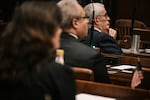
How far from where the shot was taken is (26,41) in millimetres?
1640

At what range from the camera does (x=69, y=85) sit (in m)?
1.95

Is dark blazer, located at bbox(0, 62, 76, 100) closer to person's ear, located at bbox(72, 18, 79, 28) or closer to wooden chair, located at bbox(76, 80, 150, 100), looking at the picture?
wooden chair, located at bbox(76, 80, 150, 100)

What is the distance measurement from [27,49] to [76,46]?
4.12ft

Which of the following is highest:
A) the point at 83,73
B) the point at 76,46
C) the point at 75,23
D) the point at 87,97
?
the point at 75,23

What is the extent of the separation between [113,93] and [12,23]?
0.94 m

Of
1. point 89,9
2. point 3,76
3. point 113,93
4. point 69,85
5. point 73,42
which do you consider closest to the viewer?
point 3,76

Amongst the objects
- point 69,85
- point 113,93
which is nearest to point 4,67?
point 69,85

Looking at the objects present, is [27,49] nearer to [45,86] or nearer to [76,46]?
[45,86]

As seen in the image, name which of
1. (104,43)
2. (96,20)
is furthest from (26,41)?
(96,20)

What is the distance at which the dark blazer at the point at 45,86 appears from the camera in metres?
1.66

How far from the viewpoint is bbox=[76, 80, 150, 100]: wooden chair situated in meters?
2.35

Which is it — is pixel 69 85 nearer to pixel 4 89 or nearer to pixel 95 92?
pixel 4 89

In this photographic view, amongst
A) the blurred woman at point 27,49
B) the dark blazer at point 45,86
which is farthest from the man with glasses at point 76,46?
the blurred woman at point 27,49

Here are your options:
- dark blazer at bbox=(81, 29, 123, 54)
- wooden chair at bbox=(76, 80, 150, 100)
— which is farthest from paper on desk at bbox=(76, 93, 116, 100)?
dark blazer at bbox=(81, 29, 123, 54)
